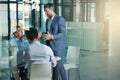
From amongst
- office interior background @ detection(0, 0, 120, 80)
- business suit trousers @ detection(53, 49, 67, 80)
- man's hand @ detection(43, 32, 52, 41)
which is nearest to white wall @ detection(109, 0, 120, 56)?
office interior background @ detection(0, 0, 120, 80)

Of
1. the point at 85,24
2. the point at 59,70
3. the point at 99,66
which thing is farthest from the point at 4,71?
A: the point at 85,24

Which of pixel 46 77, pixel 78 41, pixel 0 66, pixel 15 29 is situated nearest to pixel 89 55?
pixel 78 41

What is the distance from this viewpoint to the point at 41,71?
3.51 m

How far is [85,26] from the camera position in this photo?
25.0ft

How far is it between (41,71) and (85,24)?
14.0 ft

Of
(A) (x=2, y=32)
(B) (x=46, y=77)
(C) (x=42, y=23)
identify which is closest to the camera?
(B) (x=46, y=77)

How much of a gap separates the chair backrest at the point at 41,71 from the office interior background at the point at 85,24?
281 cm

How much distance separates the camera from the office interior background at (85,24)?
6547 mm

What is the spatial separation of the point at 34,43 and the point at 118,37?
185 inches

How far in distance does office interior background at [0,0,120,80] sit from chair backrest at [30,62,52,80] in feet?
9.22

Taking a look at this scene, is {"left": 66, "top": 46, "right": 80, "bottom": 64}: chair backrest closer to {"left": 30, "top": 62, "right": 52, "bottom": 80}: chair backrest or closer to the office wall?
{"left": 30, "top": 62, "right": 52, "bottom": 80}: chair backrest

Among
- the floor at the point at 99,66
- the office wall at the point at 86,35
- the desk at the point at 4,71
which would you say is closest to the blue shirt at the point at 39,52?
the desk at the point at 4,71

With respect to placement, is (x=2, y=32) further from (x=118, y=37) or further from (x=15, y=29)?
(x=118, y=37)

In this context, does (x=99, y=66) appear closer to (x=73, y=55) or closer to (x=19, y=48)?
(x=73, y=55)
